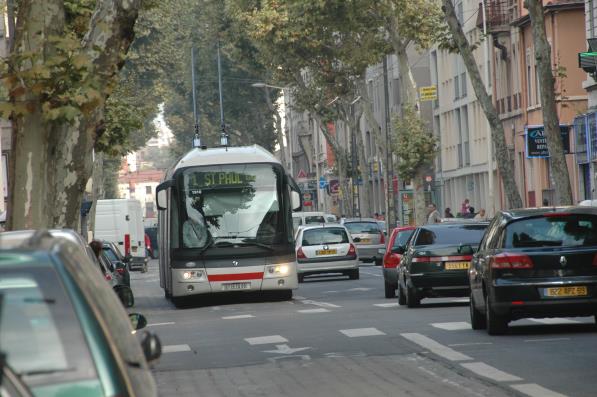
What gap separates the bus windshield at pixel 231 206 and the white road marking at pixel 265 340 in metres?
10.9

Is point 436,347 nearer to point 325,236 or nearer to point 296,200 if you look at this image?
point 296,200

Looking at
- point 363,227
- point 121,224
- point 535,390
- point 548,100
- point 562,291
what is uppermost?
point 548,100

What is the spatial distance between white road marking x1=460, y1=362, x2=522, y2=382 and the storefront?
3086 cm

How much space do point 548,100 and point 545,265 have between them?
15330 millimetres

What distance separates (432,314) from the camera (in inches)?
992

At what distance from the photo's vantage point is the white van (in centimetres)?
6862

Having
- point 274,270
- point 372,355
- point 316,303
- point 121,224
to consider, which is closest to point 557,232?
point 372,355

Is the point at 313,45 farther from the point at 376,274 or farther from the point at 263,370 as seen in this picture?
the point at 263,370

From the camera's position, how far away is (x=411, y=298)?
2764 centimetres

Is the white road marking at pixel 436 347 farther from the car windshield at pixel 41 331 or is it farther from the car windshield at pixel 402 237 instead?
the car windshield at pixel 402 237

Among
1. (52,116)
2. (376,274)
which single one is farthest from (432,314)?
(376,274)

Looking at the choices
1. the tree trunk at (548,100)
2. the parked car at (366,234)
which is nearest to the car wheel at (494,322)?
the tree trunk at (548,100)

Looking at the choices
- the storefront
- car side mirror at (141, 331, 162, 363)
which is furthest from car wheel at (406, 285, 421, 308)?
car side mirror at (141, 331, 162, 363)

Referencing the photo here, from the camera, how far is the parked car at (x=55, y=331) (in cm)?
523
